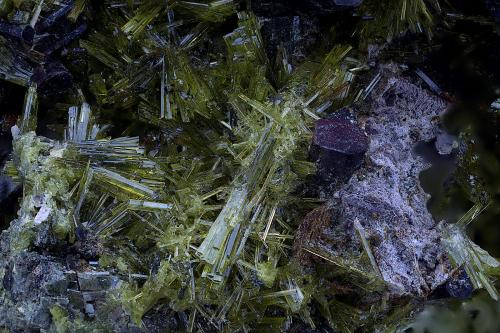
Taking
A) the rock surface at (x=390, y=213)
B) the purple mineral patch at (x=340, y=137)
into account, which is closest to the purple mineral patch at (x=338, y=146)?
the purple mineral patch at (x=340, y=137)

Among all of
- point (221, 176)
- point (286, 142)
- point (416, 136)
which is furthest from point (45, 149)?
point (416, 136)

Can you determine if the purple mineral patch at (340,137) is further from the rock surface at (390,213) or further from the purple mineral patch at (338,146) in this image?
the rock surface at (390,213)

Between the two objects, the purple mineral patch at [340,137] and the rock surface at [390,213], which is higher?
the purple mineral patch at [340,137]

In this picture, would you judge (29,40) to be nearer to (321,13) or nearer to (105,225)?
(105,225)

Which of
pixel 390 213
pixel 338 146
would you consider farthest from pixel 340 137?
pixel 390 213

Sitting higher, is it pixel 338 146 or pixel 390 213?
pixel 338 146

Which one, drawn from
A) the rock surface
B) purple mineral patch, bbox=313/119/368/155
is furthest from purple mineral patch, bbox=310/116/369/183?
the rock surface

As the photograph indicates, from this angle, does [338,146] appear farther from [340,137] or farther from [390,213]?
[390,213]

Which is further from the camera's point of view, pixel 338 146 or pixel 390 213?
pixel 390 213

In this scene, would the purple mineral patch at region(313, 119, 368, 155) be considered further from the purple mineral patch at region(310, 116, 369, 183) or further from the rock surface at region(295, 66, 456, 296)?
the rock surface at region(295, 66, 456, 296)
